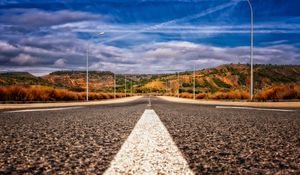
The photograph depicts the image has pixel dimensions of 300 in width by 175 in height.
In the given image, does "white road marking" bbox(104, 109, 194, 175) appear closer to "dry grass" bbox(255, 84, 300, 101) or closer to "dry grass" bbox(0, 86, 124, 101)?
"dry grass" bbox(0, 86, 124, 101)

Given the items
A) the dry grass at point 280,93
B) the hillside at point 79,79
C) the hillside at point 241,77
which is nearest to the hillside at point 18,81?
the hillside at point 79,79

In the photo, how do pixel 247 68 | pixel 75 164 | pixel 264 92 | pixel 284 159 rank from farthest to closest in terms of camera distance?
1. pixel 247 68
2. pixel 264 92
3. pixel 284 159
4. pixel 75 164

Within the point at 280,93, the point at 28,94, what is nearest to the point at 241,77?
the point at 280,93

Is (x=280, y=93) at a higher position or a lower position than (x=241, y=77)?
lower

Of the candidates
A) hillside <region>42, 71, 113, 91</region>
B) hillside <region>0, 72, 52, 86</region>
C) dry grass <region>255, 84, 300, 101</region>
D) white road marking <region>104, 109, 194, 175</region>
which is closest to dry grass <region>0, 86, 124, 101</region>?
dry grass <region>255, 84, 300, 101</region>

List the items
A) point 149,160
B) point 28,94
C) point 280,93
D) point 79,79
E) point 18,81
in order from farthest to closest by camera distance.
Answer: point 79,79, point 18,81, point 280,93, point 28,94, point 149,160

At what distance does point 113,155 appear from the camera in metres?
2.94

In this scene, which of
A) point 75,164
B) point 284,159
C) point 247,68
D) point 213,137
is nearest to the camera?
point 75,164

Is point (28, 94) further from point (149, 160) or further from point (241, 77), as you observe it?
point (241, 77)

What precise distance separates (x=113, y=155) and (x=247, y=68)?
5986 inches

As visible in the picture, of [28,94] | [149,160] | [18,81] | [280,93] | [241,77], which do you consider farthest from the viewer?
[241,77]

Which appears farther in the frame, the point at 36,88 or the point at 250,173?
the point at 36,88

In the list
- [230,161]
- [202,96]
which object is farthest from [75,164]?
[202,96]

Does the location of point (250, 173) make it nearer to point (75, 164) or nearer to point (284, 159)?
point (284, 159)
